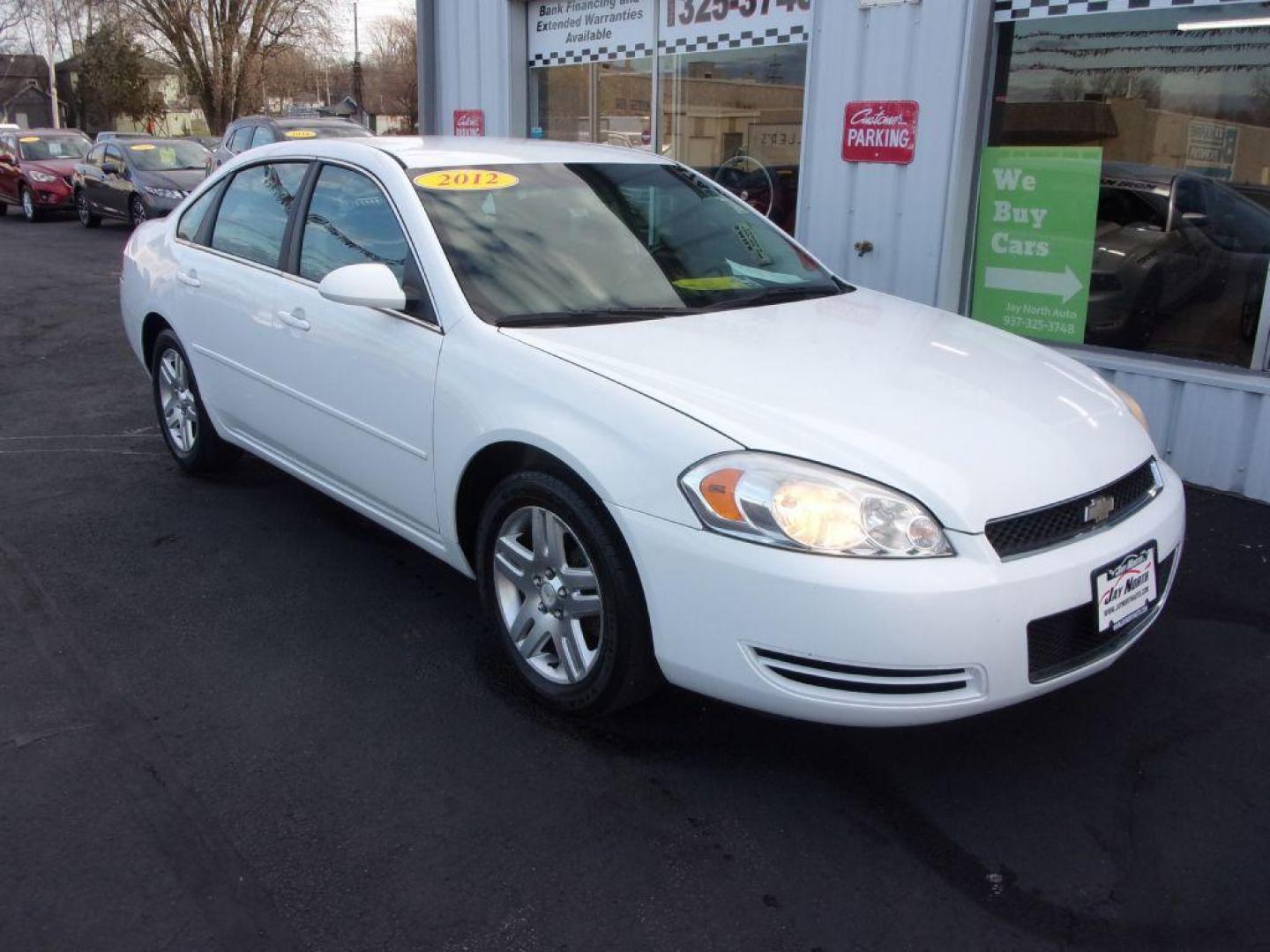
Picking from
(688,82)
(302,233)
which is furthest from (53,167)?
(302,233)

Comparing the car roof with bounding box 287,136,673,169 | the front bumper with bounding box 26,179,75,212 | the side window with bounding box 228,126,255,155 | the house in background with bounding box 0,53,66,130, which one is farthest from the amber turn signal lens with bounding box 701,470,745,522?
the house in background with bounding box 0,53,66,130

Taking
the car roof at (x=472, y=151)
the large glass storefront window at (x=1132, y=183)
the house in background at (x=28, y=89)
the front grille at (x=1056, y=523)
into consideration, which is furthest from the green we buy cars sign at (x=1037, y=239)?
the house in background at (x=28, y=89)

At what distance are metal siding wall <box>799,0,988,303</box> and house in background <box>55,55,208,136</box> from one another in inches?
1985

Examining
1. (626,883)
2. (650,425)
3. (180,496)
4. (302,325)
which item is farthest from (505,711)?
(180,496)

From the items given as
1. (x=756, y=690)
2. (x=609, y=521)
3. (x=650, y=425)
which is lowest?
(x=756, y=690)

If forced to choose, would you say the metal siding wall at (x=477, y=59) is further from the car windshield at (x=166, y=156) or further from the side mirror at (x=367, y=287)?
the car windshield at (x=166, y=156)

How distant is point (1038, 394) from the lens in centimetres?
321

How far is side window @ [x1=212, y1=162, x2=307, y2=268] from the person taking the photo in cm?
441

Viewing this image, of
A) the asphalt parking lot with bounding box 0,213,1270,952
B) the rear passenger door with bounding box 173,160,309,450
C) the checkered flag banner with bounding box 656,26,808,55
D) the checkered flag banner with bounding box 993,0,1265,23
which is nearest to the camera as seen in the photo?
the asphalt parking lot with bounding box 0,213,1270,952

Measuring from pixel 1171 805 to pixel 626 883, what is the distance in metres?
1.47

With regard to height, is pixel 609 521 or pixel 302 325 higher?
pixel 302 325

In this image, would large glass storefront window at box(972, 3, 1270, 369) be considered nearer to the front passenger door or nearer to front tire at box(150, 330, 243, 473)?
the front passenger door

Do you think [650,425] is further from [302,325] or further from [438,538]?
[302,325]

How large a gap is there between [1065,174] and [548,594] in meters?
4.28
